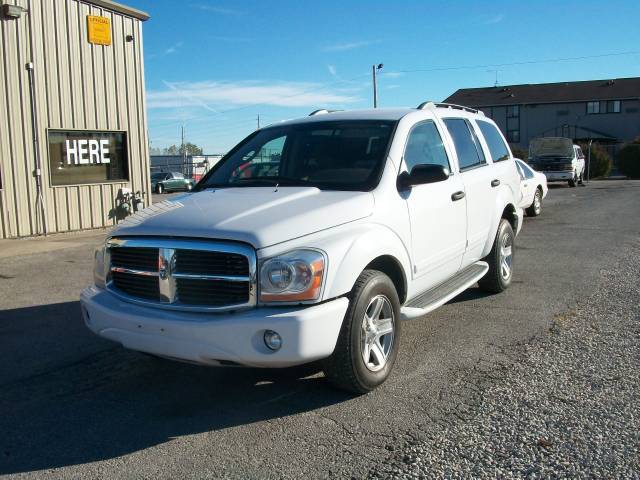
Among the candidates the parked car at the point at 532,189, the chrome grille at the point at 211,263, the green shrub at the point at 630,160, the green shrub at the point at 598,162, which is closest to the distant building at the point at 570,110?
the green shrub at the point at 630,160

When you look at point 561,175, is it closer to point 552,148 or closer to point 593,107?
point 552,148

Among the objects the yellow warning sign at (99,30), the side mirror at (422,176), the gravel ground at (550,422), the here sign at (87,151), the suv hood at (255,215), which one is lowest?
the gravel ground at (550,422)

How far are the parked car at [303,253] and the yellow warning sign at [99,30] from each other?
10.1m

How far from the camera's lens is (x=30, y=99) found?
12891 mm

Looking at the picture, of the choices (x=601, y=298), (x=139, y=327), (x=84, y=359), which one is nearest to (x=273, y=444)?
(x=139, y=327)

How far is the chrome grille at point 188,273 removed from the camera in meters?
3.82

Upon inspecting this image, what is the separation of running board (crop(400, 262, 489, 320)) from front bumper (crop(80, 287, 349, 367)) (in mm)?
974

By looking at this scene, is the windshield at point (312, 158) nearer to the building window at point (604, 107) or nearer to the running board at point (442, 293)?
the running board at point (442, 293)

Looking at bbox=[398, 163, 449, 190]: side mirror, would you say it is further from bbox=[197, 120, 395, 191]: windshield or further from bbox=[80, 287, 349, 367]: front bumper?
bbox=[80, 287, 349, 367]: front bumper

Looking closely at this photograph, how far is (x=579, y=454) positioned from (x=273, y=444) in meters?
1.68

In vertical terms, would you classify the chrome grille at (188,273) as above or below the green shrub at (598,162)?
below

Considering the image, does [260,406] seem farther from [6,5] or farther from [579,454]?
[6,5]

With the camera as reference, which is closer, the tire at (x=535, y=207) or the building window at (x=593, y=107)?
the tire at (x=535, y=207)

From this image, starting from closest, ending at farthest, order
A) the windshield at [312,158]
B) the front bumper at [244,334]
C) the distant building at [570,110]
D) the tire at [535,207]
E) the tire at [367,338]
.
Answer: the front bumper at [244,334]
the tire at [367,338]
the windshield at [312,158]
the tire at [535,207]
the distant building at [570,110]
